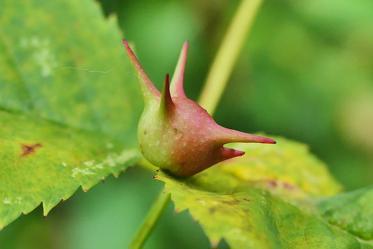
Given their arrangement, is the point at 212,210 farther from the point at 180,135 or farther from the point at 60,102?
the point at 60,102

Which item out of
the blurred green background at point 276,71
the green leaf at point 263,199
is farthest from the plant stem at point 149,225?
the blurred green background at point 276,71

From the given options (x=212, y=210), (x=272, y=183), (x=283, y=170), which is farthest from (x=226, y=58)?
(x=212, y=210)

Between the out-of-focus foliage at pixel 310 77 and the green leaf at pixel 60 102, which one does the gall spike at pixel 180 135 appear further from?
the out-of-focus foliage at pixel 310 77

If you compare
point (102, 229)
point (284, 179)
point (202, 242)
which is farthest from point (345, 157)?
point (284, 179)

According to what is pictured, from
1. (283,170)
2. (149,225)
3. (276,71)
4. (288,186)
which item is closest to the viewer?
(149,225)

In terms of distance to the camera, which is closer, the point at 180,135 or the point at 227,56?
the point at 180,135

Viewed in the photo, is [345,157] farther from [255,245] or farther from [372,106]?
[255,245]
